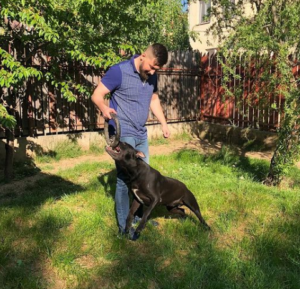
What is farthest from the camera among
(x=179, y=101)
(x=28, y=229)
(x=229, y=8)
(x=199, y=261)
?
(x=179, y=101)

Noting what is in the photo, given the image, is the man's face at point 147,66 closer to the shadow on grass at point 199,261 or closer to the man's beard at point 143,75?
the man's beard at point 143,75

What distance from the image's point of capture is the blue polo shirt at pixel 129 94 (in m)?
3.48

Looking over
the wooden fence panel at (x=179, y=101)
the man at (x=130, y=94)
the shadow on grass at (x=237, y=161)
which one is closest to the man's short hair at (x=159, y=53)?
the man at (x=130, y=94)

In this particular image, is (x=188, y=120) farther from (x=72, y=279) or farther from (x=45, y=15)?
(x=72, y=279)

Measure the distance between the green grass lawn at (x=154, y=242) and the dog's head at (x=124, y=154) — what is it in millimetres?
864

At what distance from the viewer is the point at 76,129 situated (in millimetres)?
8523

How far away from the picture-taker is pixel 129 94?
358cm

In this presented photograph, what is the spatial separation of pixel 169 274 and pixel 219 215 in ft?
4.88

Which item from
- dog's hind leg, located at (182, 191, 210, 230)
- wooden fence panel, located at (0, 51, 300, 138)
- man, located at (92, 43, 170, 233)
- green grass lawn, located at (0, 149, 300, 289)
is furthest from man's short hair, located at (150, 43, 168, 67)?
wooden fence panel, located at (0, 51, 300, 138)

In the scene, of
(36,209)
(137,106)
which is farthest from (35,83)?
(137,106)

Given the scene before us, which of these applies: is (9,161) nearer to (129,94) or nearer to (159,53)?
(129,94)

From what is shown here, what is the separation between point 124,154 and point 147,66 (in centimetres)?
87

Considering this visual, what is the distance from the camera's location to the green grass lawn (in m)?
3.07

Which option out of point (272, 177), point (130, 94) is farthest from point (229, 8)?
point (130, 94)
